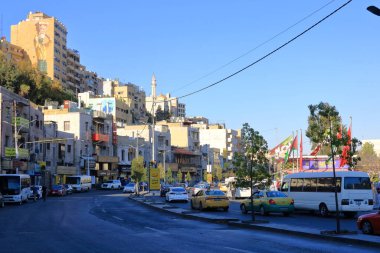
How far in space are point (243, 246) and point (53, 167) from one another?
75.9 meters

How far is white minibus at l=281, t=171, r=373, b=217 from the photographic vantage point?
28.9m

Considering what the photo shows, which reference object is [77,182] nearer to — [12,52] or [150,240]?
[12,52]

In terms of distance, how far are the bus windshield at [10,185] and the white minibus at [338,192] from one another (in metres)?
28.8

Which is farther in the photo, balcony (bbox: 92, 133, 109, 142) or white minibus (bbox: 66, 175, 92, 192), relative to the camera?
balcony (bbox: 92, 133, 109, 142)

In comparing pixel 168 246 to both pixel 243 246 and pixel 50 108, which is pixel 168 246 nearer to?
pixel 243 246

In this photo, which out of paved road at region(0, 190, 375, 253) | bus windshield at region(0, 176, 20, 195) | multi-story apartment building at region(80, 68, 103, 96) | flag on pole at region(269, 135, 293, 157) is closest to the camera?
paved road at region(0, 190, 375, 253)

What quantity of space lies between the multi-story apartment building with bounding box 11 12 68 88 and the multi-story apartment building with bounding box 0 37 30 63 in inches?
89.9

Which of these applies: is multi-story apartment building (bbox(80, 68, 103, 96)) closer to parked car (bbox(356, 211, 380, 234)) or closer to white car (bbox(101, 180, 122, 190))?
white car (bbox(101, 180, 122, 190))

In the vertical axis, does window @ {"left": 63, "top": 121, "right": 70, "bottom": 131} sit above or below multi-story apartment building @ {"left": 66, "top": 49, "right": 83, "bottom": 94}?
below

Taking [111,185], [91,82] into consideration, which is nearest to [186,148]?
[91,82]

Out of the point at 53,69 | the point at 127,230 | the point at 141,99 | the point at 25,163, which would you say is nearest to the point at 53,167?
the point at 25,163

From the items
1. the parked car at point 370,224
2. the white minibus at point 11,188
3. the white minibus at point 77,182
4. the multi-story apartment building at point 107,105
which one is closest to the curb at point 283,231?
the parked car at point 370,224

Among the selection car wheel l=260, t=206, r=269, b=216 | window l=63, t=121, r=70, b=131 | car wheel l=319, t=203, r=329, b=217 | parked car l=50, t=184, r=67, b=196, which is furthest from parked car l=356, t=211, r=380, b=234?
window l=63, t=121, r=70, b=131

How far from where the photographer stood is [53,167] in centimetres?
8762
